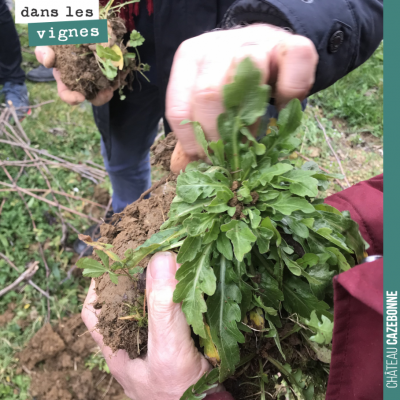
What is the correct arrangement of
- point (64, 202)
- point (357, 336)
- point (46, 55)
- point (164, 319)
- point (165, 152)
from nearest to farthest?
point (357, 336)
point (164, 319)
point (165, 152)
point (46, 55)
point (64, 202)

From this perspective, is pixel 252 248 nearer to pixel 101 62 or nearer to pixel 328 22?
pixel 328 22

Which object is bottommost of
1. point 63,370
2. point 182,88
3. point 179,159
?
point 63,370

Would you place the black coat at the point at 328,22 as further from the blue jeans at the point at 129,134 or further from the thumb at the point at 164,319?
the blue jeans at the point at 129,134

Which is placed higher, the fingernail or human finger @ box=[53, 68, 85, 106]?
the fingernail

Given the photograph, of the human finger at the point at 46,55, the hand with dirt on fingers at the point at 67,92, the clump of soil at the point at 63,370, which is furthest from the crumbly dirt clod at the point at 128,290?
the clump of soil at the point at 63,370

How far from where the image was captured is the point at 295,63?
1.00 metres

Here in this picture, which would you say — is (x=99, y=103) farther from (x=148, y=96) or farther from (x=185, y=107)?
(x=185, y=107)

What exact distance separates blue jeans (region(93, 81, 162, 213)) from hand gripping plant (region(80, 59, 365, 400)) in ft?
4.72

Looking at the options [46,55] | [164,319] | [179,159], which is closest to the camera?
[164,319]

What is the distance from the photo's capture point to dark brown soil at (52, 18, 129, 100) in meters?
2.21

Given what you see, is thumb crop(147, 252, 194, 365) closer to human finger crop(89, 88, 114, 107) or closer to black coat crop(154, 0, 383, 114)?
black coat crop(154, 0, 383, 114)

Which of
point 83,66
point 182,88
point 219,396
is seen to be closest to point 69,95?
point 83,66

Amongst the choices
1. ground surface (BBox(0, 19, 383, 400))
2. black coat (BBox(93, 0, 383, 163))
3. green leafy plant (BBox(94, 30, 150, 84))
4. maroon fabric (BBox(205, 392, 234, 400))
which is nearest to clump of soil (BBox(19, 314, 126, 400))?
ground surface (BBox(0, 19, 383, 400))

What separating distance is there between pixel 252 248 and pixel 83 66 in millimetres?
1855
